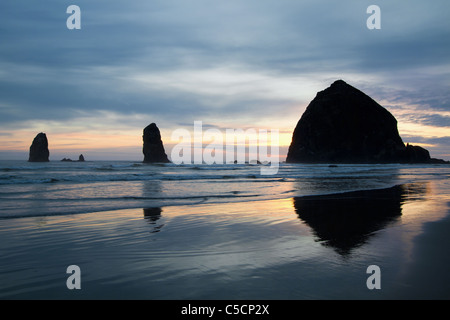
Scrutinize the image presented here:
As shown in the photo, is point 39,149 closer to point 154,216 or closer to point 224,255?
point 154,216

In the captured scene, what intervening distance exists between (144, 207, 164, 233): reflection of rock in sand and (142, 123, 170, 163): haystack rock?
91360 millimetres

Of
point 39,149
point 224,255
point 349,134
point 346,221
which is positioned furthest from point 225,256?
point 39,149

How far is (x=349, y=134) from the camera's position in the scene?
110 metres

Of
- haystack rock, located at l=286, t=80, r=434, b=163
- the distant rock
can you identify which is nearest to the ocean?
haystack rock, located at l=286, t=80, r=434, b=163

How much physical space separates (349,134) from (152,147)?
7465cm

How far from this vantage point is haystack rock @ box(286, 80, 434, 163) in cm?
10512

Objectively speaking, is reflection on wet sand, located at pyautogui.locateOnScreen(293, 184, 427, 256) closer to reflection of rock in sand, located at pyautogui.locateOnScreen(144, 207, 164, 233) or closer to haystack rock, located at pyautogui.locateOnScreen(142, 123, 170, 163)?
reflection of rock in sand, located at pyautogui.locateOnScreen(144, 207, 164, 233)

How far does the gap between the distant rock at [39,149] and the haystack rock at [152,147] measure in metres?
38.2

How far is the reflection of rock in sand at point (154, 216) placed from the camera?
23.9 feet

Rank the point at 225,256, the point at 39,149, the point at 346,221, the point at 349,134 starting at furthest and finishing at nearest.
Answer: the point at 349,134 < the point at 39,149 < the point at 346,221 < the point at 225,256

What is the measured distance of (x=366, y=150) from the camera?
106625 mm

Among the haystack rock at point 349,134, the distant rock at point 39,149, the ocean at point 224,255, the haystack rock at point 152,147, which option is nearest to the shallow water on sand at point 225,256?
the ocean at point 224,255

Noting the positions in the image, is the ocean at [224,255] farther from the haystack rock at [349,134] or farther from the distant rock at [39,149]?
the distant rock at [39,149]

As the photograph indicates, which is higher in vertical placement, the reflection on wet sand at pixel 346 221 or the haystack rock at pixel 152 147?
the haystack rock at pixel 152 147
